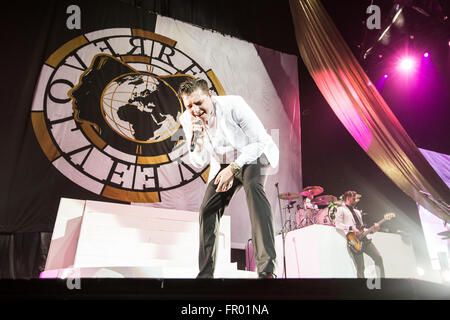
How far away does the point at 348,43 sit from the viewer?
4.67m

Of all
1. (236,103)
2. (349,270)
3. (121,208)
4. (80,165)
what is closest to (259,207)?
(236,103)

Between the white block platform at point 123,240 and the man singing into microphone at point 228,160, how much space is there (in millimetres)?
568

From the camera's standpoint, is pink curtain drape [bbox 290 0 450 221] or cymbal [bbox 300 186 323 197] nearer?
pink curtain drape [bbox 290 0 450 221]

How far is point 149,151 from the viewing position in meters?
3.48

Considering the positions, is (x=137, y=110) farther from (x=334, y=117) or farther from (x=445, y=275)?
(x=445, y=275)

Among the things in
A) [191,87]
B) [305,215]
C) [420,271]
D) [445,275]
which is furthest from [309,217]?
[191,87]

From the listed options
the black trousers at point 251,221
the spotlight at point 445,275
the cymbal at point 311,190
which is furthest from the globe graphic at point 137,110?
the spotlight at point 445,275

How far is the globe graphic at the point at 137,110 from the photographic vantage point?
3.47 metres

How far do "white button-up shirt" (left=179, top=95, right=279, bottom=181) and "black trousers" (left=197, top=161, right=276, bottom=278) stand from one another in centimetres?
12

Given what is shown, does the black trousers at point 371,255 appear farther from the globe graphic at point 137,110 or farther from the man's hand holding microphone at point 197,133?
the globe graphic at point 137,110

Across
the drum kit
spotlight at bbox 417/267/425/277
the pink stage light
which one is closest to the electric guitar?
the drum kit

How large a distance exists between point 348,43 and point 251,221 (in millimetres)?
3754

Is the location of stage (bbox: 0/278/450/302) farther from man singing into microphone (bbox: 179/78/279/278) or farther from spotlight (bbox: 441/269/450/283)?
spotlight (bbox: 441/269/450/283)

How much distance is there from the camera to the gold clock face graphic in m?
3.19
